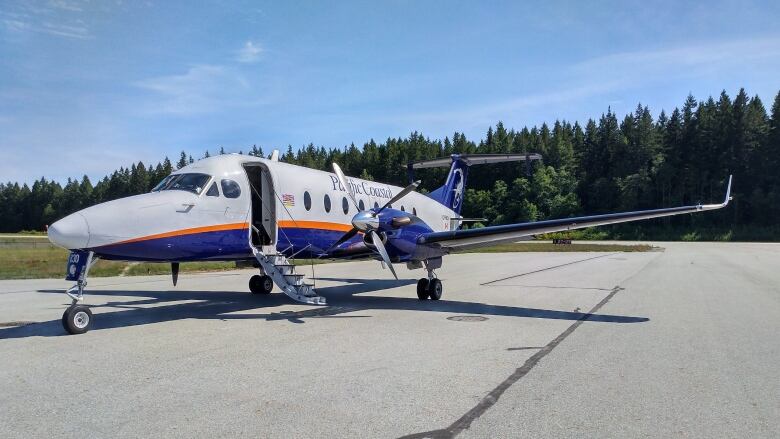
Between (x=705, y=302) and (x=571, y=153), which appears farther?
(x=571, y=153)

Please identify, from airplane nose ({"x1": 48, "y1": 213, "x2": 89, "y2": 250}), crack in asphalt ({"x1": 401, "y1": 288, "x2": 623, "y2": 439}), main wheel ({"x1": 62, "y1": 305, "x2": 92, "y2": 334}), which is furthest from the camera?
main wheel ({"x1": 62, "y1": 305, "x2": 92, "y2": 334})

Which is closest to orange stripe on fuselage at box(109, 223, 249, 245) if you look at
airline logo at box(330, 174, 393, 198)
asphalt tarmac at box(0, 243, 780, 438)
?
asphalt tarmac at box(0, 243, 780, 438)

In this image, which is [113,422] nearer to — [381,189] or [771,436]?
[771,436]

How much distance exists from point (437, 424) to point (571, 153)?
377ft

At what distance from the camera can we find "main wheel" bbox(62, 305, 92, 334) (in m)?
9.42

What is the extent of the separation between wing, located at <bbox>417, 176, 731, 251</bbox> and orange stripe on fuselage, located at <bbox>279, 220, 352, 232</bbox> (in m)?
2.39

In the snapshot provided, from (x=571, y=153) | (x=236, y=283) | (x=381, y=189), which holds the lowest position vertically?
(x=236, y=283)

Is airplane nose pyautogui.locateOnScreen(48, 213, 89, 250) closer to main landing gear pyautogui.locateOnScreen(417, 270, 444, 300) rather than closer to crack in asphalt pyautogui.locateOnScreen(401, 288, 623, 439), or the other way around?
crack in asphalt pyautogui.locateOnScreen(401, 288, 623, 439)

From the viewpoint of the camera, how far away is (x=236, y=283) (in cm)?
2005

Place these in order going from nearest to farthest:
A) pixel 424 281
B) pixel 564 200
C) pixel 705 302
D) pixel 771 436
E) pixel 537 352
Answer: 1. pixel 771 436
2. pixel 537 352
3. pixel 705 302
4. pixel 424 281
5. pixel 564 200

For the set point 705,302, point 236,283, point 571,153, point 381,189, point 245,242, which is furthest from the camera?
point 571,153

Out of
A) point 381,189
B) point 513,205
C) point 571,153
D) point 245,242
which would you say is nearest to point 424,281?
point 381,189

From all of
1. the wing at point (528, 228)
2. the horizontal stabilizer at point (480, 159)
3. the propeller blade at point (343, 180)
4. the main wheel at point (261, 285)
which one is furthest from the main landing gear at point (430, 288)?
the horizontal stabilizer at point (480, 159)

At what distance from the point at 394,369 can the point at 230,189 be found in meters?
7.00
